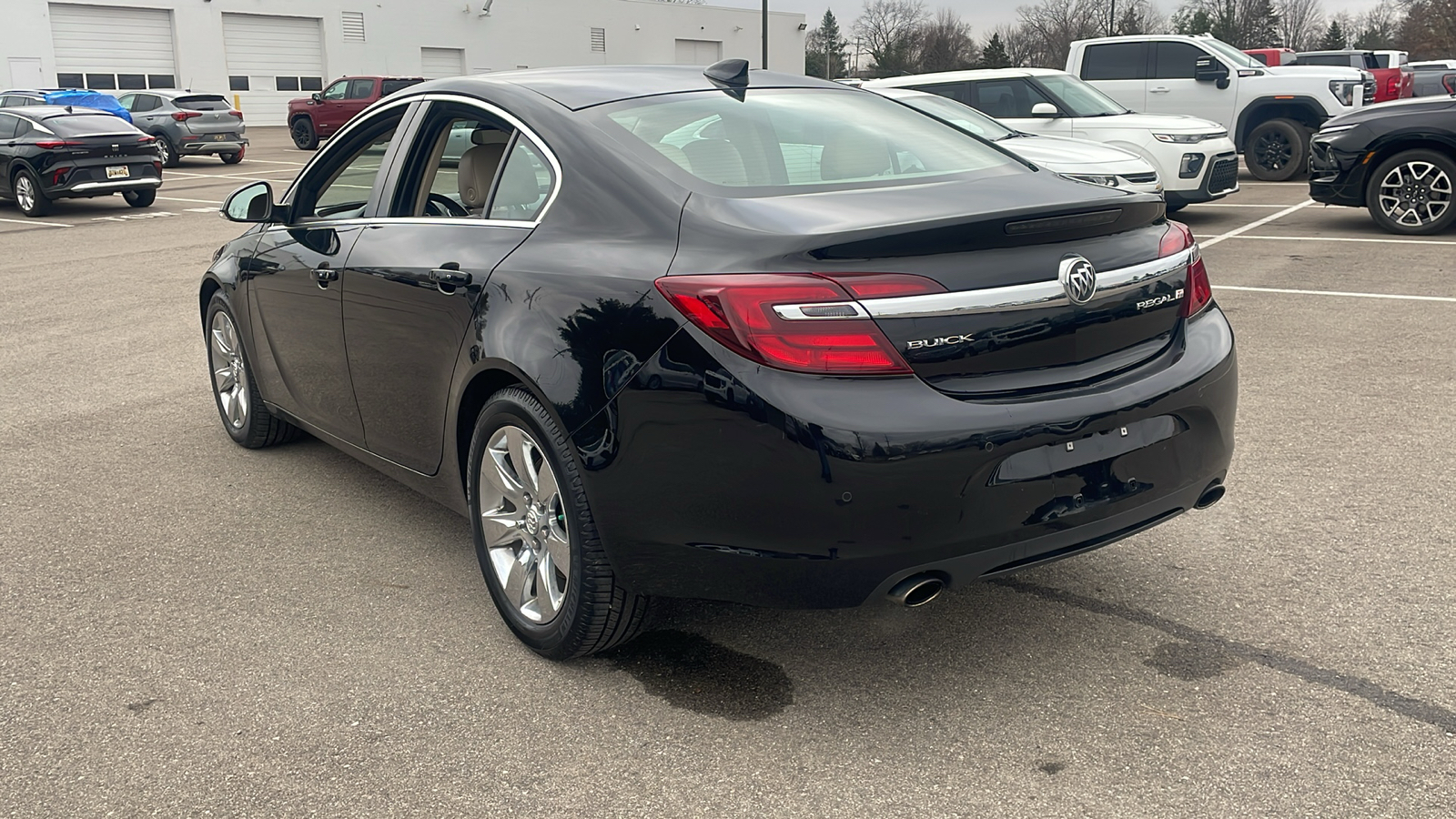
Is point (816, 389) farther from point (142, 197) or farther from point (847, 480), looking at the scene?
point (142, 197)

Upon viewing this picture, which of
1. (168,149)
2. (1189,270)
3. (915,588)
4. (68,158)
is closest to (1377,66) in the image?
(168,149)

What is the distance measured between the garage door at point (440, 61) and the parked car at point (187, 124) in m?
26.6

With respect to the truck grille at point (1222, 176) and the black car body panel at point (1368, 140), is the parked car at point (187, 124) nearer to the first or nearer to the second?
the truck grille at point (1222, 176)

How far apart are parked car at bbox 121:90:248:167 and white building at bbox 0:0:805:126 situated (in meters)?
10.4

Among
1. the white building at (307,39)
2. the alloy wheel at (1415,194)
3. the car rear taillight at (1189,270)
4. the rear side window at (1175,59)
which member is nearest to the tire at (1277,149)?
the rear side window at (1175,59)

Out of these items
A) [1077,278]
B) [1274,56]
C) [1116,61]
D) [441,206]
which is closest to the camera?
[1077,278]

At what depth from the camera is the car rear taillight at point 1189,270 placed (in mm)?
3293

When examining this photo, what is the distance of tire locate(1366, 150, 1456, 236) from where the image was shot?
11.4m

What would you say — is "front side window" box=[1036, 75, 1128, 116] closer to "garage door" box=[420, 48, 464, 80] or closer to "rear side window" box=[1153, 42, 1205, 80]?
"rear side window" box=[1153, 42, 1205, 80]

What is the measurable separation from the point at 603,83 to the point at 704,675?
1.79 m

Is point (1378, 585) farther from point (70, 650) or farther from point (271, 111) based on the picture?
point (271, 111)

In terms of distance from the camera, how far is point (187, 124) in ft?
88.0

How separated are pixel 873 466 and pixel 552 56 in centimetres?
6017

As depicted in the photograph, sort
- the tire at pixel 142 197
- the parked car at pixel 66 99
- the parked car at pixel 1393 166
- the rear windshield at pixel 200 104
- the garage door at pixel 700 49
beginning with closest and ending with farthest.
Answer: the parked car at pixel 1393 166
the tire at pixel 142 197
the rear windshield at pixel 200 104
the parked car at pixel 66 99
the garage door at pixel 700 49
